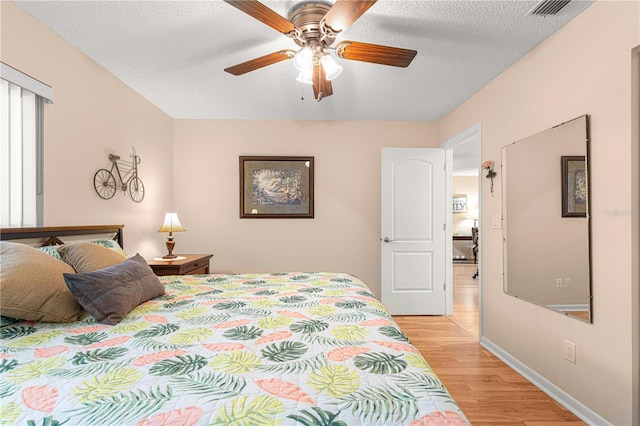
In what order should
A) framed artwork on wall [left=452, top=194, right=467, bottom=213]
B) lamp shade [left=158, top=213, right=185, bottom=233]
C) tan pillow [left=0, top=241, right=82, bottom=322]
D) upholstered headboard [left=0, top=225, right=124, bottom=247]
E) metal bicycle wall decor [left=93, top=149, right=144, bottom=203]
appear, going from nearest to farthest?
tan pillow [left=0, top=241, right=82, bottom=322], upholstered headboard [left=0, top=225, right=124, bottom=247], metal bicycle wall decor [left=93, top=149, right=144, bottom=203], lamp shade [left=158, top=213, right=185, bottom=233], framed artwork on wall [left=452, top=194, right=467, bottom=213]

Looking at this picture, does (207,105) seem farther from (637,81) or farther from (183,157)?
(637,81)

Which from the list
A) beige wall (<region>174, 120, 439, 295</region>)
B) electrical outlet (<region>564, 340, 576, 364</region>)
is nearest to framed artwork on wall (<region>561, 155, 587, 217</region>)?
electrical outlet (<region>564, 340, 576, 364</region>)

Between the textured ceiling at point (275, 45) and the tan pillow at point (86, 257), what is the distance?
4.82 ft

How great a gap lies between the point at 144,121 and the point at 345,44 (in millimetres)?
2628

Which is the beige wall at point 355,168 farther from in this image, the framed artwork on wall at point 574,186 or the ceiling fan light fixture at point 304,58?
the ceiling fan light fixture at point 304,58

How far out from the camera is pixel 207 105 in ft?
11.7

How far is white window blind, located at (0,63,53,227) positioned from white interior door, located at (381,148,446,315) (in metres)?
3.27

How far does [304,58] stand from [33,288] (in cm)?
179

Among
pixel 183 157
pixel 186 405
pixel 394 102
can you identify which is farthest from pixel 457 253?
pixel 186 405

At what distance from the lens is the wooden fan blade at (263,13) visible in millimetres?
1400

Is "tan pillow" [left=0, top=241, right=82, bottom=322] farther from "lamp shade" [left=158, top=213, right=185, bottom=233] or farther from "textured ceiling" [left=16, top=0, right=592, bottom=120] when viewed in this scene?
"lamp shade" [left=158, top=213, right=185, bottom=233]

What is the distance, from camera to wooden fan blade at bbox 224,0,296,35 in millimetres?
1400

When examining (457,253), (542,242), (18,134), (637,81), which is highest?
(637,81)

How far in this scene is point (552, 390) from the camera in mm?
2191
